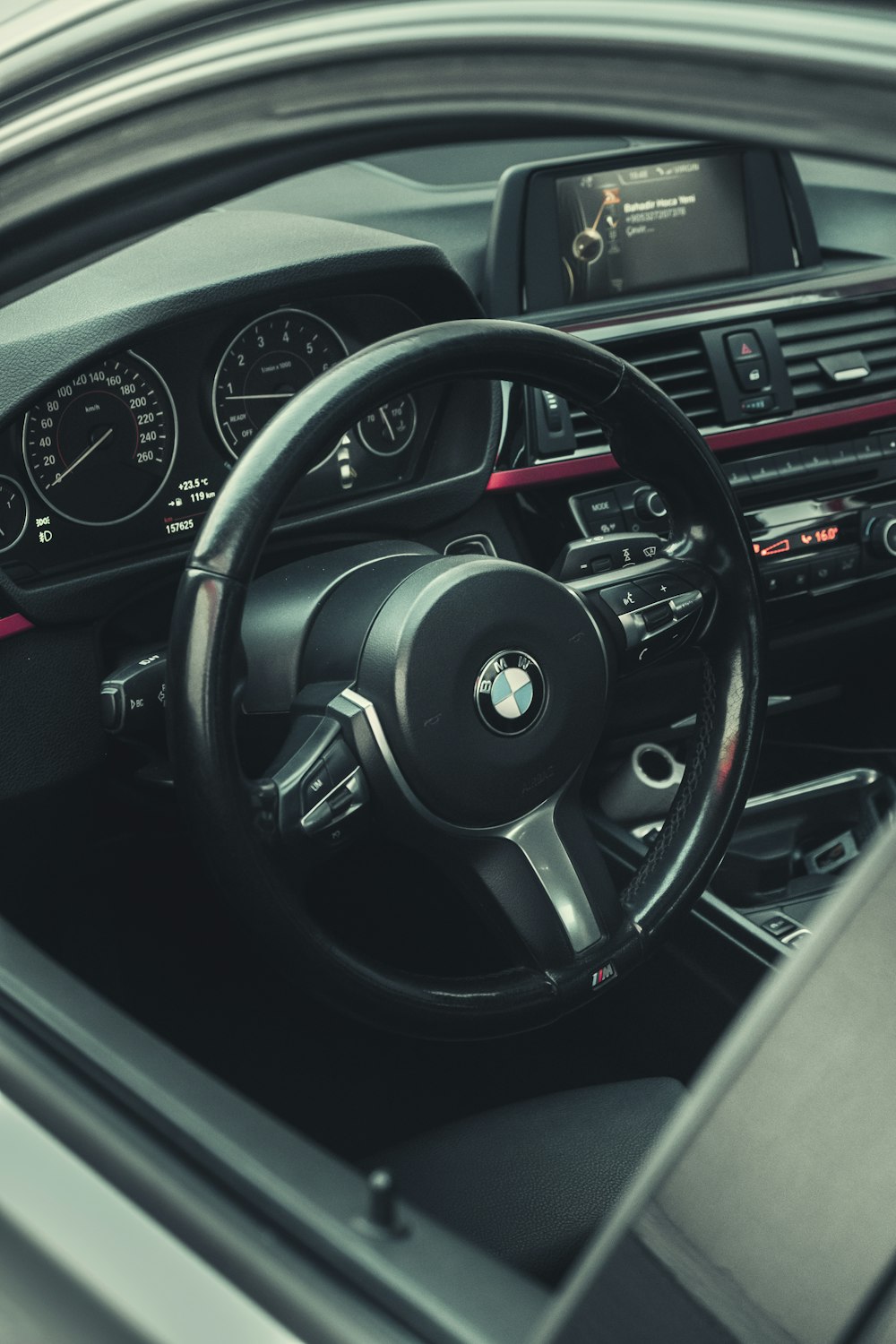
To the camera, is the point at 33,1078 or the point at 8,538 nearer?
the point at 33,1078

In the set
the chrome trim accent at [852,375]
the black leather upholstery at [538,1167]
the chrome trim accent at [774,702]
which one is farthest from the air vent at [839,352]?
the black leather upholstery at [538,1167]

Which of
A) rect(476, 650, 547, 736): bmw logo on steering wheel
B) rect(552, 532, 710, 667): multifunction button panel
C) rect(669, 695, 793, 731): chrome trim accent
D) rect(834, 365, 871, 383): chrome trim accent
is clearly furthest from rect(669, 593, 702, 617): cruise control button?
rect(834, 365, 871, 383): chrome trim accent

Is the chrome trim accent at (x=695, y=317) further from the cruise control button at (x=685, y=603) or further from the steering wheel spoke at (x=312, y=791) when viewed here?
the steering wheel spoke at (x=312, y=791)

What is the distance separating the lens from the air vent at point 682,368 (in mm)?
2031

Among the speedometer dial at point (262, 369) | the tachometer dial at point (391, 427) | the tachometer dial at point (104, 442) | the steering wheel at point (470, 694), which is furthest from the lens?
the tachometer dial at point (391, 427)

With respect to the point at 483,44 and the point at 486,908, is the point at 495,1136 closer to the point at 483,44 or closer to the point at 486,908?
the point at 486,908

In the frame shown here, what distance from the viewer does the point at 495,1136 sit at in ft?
4.43

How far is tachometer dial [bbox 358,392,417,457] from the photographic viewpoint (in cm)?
174

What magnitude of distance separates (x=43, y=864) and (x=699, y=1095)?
3.87 feet

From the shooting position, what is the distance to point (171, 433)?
1.60m

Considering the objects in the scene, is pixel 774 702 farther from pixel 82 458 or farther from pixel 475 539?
pixel 82 458

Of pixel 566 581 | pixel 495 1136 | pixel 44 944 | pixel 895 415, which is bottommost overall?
pixel 44 944

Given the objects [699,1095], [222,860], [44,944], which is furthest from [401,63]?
[44,944]

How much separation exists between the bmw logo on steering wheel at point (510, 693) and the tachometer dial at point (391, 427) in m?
0.55
